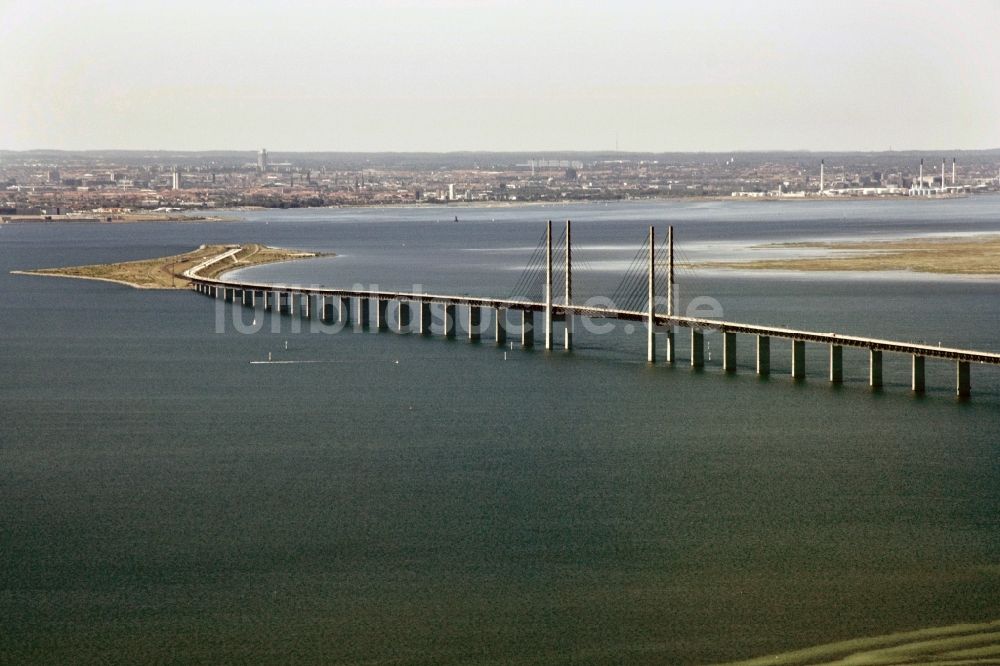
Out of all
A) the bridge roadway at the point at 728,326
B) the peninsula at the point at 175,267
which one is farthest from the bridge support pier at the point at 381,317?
the peninsula at the point at 175,267

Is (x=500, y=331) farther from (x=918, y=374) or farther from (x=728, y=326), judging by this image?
(x=918, y=374)

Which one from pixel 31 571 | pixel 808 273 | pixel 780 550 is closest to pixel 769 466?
pixel 780 550

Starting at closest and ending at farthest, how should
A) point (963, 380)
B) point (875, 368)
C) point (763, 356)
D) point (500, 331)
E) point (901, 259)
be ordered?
point (963, 380), point (875, 368), point (763, 356), point (500, 331), point (901, 259)

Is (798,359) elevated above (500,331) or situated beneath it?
elevated above

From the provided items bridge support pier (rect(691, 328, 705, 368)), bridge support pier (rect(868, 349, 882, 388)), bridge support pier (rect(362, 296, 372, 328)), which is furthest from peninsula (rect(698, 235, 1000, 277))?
bridge support pier (rect(868, 349, 882, 388))

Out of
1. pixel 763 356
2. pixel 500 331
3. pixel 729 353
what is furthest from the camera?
pixel 500 331

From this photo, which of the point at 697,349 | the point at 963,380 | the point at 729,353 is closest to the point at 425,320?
the point at 697,349
